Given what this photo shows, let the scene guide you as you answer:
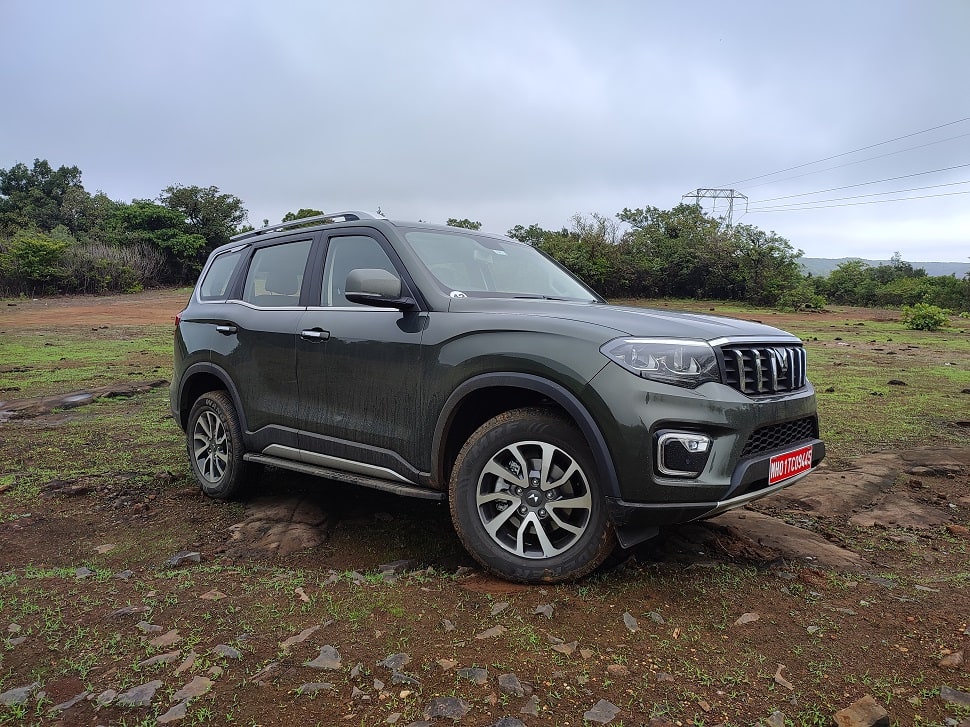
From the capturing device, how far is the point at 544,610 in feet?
9.36

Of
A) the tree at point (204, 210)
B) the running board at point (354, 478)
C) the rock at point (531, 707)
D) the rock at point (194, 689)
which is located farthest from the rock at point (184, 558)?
the tree at point (204, 210)

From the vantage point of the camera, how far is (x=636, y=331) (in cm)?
305

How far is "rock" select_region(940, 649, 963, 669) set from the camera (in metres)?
2.41

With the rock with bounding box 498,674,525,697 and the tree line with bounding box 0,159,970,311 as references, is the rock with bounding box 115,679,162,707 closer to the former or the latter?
the rock with bounding box 498,674,525,697

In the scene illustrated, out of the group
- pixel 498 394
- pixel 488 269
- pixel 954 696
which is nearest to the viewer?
pixel 954 696

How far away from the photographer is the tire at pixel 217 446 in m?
4.61

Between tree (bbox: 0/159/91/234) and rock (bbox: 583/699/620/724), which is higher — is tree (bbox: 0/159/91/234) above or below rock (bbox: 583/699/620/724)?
above

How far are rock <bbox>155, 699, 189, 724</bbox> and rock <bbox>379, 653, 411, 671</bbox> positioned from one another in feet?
2.16

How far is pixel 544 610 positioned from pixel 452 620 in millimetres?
391

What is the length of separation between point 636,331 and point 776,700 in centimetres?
153

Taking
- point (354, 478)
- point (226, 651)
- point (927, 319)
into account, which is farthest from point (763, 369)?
point (927, 319)

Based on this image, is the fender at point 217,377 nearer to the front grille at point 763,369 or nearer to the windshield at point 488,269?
the windshield at point 488,269

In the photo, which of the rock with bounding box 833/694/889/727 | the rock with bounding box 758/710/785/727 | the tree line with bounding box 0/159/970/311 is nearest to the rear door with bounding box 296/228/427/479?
the rock with bounding box 758/710/785/727

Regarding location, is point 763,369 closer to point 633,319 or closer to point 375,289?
point 633,319
